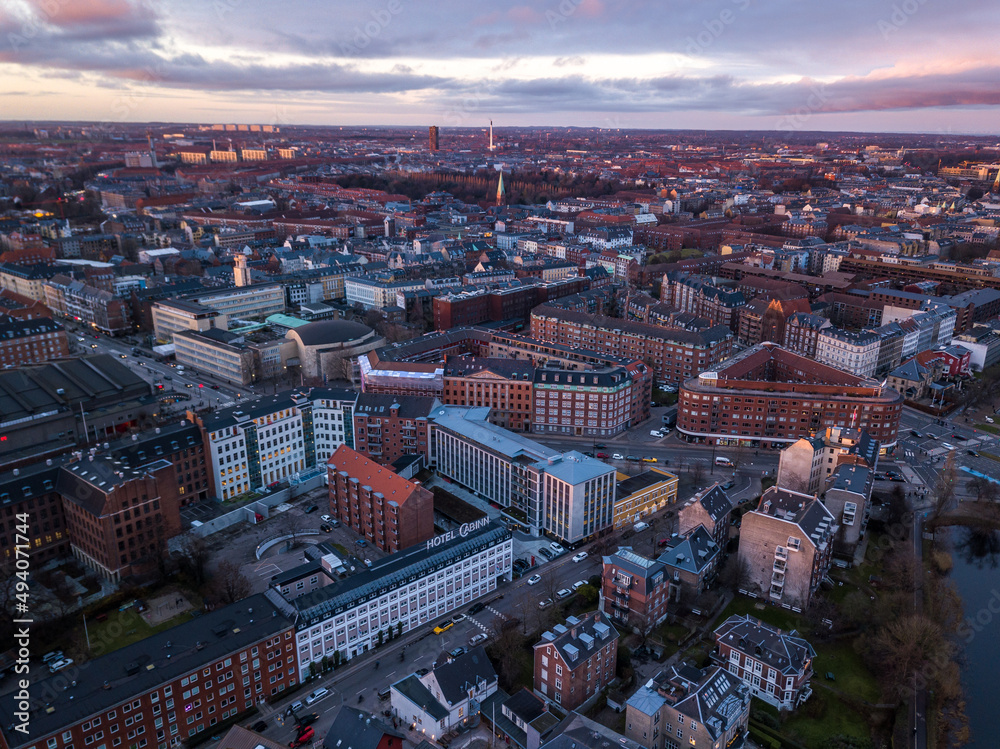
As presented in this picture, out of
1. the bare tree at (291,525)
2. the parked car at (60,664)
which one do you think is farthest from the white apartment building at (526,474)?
the parked car at (60,664)

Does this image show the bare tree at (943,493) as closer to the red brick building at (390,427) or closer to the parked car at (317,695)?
the red brick building at (390,427)

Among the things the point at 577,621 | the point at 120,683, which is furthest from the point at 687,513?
the point at 120,683

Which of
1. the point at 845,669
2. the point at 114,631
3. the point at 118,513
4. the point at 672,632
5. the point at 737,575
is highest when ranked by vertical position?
the point at 118,513

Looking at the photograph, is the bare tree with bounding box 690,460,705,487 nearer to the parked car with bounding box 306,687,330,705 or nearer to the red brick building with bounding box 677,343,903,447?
the red brick building with bounding box 677,343,903,447

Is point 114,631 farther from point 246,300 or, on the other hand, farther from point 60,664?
point 246,300

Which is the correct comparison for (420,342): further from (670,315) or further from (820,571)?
(820,571)

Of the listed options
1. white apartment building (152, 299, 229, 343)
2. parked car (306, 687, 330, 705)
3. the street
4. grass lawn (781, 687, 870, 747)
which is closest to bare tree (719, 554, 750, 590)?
grass lawn (781, 687, 870, 747)

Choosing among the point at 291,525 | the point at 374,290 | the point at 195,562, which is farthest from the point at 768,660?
the point at 374,290
